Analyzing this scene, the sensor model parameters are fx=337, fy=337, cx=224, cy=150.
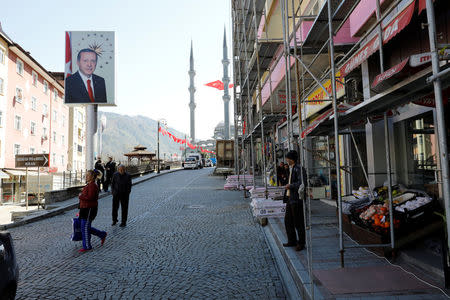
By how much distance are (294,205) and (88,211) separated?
4122 mm

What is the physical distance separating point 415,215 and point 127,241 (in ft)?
18.1

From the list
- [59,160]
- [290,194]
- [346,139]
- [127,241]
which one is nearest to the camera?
[290,194]

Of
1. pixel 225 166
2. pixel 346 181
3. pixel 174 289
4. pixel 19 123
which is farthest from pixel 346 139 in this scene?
pixel 19 123

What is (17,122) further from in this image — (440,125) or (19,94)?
(440,125)

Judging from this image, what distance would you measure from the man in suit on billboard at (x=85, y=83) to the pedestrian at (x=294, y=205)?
20154mm

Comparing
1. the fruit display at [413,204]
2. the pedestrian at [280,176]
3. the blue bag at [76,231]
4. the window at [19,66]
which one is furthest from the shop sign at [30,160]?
the window at [19,66]

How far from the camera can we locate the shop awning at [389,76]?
138 inches

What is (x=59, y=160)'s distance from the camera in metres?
43.1

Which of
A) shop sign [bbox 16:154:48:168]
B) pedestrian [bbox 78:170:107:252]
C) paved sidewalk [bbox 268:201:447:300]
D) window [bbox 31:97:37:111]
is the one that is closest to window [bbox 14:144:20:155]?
window [bbox 31:97:37:111]

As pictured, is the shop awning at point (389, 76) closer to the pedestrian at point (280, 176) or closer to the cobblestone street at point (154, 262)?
the cobblestone street at point (154, 262)

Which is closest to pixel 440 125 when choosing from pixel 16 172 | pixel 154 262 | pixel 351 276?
pixel 351 276

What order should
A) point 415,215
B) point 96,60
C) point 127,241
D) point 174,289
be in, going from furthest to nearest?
1. point 96,60
2. point 127,241
3. point 415,215
4. point 174,289

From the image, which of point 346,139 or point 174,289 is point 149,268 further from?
point 346,139

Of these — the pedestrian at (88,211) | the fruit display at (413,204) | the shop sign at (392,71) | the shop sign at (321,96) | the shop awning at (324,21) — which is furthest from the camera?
the shop sign at (321,96)
